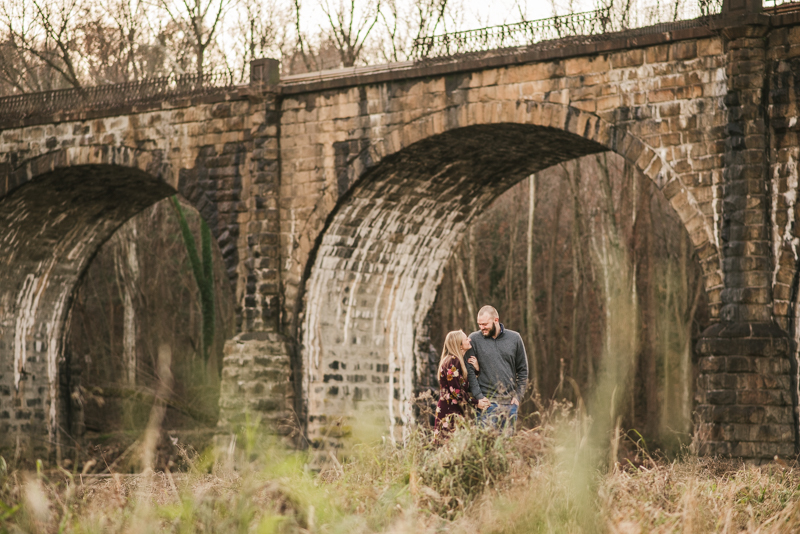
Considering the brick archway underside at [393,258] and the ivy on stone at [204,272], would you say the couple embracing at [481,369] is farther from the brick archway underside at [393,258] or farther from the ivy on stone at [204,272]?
the ivy on stone at [204,272]

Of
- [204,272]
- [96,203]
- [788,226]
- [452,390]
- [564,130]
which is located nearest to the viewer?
[452,390]

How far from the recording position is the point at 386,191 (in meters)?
13.1

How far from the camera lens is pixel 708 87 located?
10461mm

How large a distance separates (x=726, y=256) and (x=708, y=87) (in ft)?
5.56

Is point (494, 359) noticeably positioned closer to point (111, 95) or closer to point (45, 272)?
point (111, 95)

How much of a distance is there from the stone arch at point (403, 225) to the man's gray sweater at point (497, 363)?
3053 millimetres

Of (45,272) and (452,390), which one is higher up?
(45,272)

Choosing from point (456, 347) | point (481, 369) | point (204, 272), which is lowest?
point (481, 369)

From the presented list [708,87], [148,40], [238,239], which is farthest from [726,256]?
[148,40]

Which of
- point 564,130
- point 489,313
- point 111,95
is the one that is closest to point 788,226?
point 564,130

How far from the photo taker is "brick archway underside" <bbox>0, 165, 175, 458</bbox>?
617 inches

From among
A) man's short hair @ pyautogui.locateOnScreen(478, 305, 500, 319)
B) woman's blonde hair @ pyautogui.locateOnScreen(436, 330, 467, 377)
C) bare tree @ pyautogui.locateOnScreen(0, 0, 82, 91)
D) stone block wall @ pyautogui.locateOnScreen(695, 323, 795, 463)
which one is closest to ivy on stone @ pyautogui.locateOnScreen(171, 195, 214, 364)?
bare tree @ pyautogui.locateOnScreen(0, 0, 82, 91)

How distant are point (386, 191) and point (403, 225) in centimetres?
90

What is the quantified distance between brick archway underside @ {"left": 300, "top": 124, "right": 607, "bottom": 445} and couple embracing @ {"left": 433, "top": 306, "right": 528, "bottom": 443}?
13.1 feet
